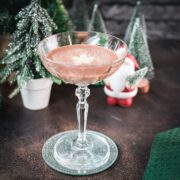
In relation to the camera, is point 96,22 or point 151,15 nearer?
point 96,22

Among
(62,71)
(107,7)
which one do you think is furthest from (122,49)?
(107,7)

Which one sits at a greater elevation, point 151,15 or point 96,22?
point 96,22

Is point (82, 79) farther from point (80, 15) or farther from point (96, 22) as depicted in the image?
point (80, 15)

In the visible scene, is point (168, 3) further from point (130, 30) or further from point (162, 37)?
point (130, 30)

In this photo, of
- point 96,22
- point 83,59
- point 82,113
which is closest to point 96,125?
point 82,113

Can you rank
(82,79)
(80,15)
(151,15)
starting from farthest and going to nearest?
1. (151,15)
2. (80,15)
3. (82,79)

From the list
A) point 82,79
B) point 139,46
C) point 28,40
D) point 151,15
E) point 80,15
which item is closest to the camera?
point 82,79

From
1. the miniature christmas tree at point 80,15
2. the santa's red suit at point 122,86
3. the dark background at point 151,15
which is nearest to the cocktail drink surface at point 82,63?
the santa's red suit at point 122,86
